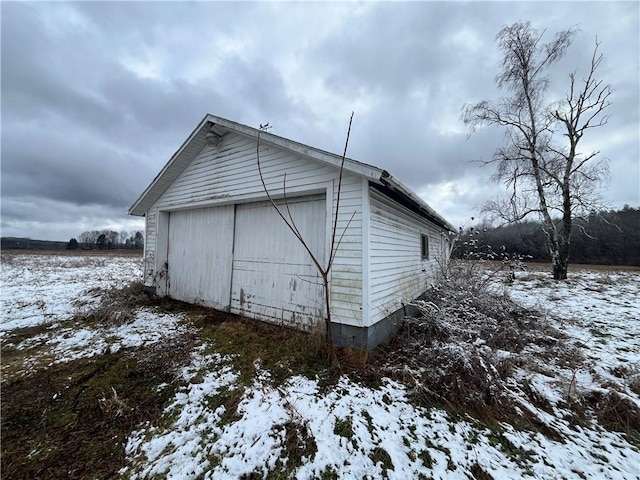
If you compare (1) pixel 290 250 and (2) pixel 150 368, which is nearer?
(2) pixel 150 368

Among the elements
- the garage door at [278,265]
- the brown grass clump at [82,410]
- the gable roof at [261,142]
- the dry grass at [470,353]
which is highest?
the gable roof at [261,142]

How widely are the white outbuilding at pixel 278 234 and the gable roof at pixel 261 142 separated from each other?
24 millimetres

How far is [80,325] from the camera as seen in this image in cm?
531

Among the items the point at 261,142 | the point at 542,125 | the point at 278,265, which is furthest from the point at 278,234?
the point at 542,125

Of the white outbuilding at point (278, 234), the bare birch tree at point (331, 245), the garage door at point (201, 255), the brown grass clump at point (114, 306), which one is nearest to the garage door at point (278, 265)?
the white outbuilding at point (278, 234)

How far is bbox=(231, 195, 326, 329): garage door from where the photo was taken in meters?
4.70

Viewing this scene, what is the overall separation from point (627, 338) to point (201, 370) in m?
7.83

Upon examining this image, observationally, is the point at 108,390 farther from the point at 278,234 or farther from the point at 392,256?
the point at 392,256

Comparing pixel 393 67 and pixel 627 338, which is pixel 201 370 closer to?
pixel 627 338

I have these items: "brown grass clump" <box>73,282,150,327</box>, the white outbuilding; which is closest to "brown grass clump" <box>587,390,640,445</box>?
the white outbuilding

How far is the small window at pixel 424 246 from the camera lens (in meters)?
8.16

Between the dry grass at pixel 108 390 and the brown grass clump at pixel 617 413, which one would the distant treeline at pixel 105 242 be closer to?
the dry grass at pixel 108 390

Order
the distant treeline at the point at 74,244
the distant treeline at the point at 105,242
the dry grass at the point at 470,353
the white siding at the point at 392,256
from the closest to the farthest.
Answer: the dry grass at the point at 470,353 → the white siding at the point at 392,256 → the distant treeline at the point at 74,244 → the distant treeline at the point at 105,242

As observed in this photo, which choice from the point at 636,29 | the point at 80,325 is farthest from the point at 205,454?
the point at 636,29
